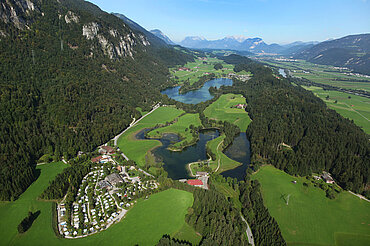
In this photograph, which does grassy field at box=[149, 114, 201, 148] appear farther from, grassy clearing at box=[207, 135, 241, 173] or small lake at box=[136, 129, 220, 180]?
grassy clearing at box=[207, 135, 241, 173]

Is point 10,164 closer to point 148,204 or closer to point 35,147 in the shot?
point 35,147

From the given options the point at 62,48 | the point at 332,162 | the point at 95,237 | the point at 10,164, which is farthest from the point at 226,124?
the point at 62,48

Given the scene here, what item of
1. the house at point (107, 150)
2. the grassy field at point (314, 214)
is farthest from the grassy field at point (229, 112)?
the house at point (107, 150)

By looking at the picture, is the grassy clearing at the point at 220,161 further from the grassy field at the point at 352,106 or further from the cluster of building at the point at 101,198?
the grassy field at the point at 352,106

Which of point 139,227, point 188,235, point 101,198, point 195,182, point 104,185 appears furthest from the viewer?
point 195,182

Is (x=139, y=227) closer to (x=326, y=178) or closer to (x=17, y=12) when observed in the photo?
(x=326, y=178)

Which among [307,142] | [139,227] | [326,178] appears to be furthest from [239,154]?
[139,227]

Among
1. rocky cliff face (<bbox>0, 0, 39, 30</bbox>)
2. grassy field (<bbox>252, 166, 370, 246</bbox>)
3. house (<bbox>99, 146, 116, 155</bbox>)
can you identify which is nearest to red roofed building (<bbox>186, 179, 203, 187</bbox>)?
grassy field (<bbox>252, 166, 370, 246</bbox>)
